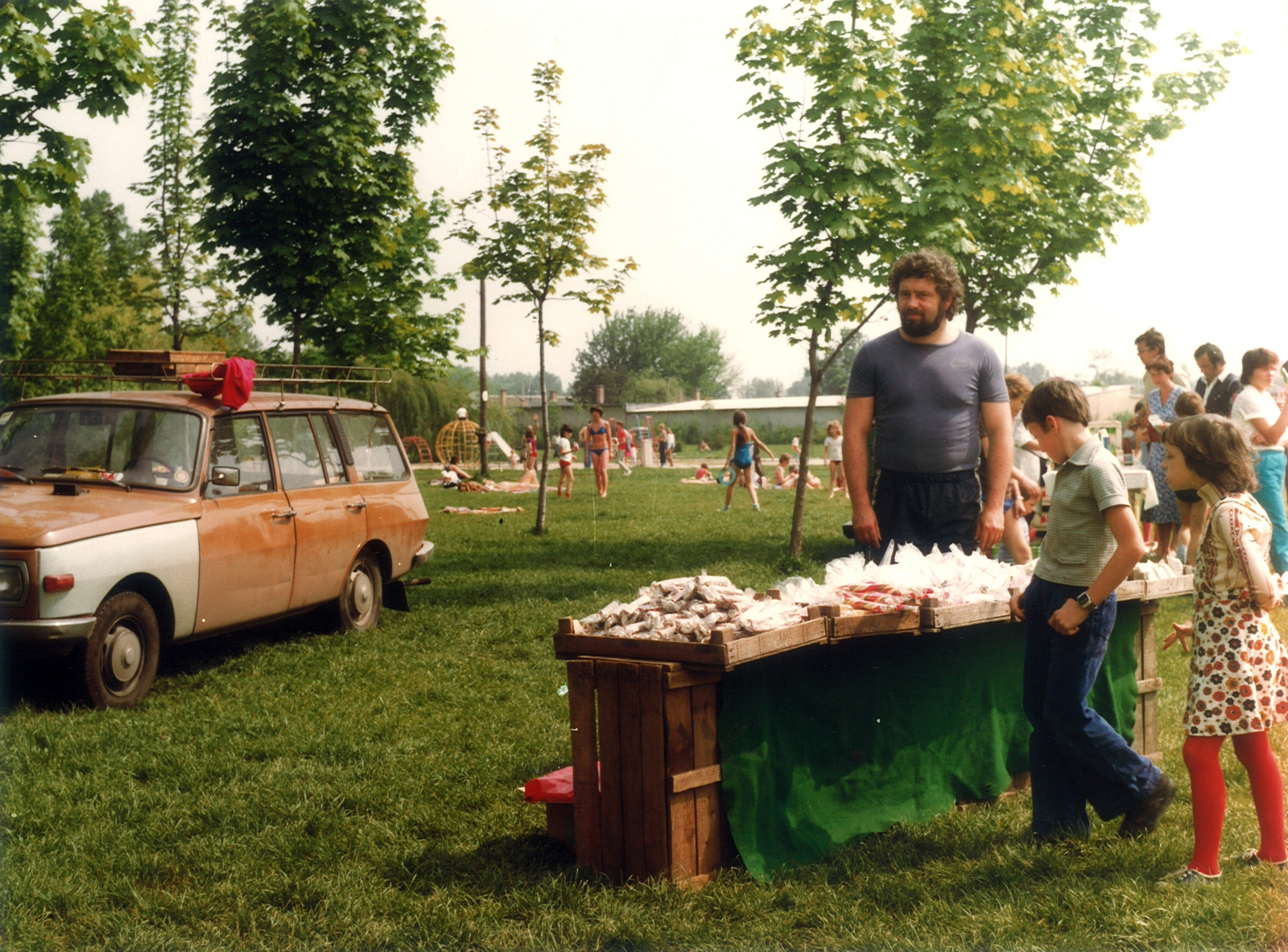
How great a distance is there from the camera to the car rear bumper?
616cm

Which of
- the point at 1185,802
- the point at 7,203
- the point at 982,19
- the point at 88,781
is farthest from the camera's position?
the point at 982,19

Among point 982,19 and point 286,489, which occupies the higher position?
point 982,19

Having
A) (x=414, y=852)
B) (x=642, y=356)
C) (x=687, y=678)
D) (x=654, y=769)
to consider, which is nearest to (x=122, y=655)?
(x=414, y=852)

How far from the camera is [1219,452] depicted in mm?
4070

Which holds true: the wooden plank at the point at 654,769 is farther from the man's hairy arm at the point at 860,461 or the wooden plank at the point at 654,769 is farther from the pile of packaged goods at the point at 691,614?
the man's hairy arm at the point at 860,461

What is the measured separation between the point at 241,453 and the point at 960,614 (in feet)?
17.4

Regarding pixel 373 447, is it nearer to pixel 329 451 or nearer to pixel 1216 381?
pixel 329 451

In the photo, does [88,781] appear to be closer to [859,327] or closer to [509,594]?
[509,594]

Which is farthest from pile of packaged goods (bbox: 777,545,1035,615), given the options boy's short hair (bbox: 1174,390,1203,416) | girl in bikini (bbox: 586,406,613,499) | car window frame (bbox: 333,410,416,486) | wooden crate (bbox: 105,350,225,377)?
girl in bikini (bbox: 586,406,613,499)

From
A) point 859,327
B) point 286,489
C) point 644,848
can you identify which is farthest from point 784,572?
point 644,848

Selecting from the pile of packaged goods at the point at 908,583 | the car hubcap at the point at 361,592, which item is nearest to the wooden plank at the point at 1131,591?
the pile of packaged goods at the point at 908,583

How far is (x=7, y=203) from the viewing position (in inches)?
291

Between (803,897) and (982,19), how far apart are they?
12405 mm

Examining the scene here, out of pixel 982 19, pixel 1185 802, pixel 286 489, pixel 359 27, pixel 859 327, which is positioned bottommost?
pixel 1185 802
